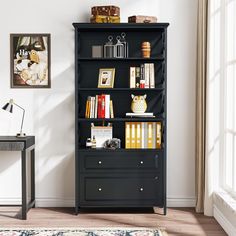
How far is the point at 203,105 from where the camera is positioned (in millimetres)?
5215

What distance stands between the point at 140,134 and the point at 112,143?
304 millimetres

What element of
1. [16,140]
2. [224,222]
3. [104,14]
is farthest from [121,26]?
[224,222]

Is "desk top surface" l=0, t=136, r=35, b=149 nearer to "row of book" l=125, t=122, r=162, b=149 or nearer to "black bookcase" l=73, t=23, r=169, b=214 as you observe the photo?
"black bookcase" l=73, t=23, r=169, b=214

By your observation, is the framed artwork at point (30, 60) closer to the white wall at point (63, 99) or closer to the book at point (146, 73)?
the white wall at point (63, 99)

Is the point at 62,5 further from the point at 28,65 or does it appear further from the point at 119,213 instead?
the point at 119,213

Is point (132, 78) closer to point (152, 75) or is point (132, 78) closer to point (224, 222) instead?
point (152, 75)

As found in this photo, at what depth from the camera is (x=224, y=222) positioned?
4.62 metres

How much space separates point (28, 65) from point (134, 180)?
1.68m

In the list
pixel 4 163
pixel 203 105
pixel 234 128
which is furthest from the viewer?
pixel 4 163

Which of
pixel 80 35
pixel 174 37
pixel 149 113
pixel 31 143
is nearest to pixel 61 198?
pixel 31 143

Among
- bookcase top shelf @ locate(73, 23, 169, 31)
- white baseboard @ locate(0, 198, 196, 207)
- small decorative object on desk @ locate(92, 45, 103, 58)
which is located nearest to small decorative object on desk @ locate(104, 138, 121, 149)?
white baseboard @ locate(0, 198, 196, 207)

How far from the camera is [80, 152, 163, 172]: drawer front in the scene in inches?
204

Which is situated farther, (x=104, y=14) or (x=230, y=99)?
(x=104, y=14)

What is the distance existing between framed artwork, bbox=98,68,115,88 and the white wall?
35 cm
